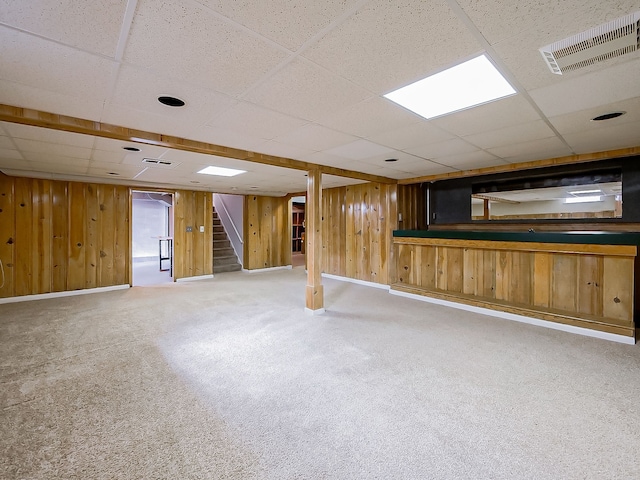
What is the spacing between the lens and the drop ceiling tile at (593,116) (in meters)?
2.22

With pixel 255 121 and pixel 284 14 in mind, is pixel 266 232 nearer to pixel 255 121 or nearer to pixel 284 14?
pixel 255 121

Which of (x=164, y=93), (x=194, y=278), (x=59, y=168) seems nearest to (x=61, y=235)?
(x=59, y=168)

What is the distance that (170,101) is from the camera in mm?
2133

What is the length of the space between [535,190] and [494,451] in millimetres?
4221

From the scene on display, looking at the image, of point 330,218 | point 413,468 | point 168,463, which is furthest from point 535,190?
point 168,463

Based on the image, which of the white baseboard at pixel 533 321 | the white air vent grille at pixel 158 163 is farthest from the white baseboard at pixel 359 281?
the white air vent grille at pixel 158 163

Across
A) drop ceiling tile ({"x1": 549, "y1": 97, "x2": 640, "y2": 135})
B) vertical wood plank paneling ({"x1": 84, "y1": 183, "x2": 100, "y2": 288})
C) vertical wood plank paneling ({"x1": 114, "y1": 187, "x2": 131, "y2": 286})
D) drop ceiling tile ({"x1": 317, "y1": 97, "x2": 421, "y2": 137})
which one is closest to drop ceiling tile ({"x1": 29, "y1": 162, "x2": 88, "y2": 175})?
vertical wood plank paneling ({"x1": 84, "y1": 183, "x2": 100, "y2": 288})

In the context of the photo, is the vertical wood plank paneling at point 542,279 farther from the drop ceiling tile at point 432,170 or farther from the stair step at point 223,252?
the stair step at point 223,252

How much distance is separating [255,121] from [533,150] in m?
3.25

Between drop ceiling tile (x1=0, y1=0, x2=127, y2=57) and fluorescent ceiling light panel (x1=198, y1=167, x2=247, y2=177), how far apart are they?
10.6 ft

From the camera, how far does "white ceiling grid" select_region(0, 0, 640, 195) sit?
4.11 feet

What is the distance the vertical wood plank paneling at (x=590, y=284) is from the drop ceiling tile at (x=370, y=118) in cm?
296

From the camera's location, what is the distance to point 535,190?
14.8ft

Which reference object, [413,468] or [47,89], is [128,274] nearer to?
[47,89]
